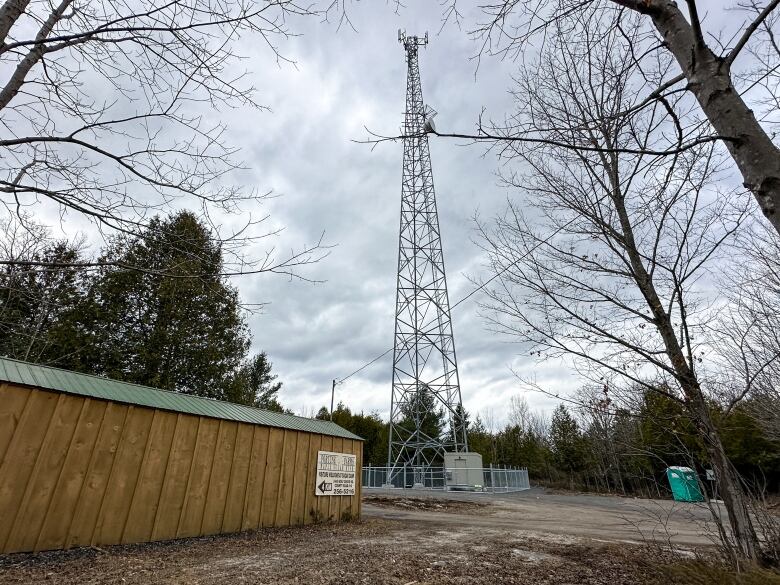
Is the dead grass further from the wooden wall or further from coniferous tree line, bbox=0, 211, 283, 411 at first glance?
coniferous tree line, bbox=0, 211, 283, 411

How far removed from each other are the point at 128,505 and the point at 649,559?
7.25 m

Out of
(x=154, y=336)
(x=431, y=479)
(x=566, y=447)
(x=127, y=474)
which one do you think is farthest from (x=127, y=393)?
(x=566, y=447)

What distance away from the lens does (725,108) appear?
6.24ft

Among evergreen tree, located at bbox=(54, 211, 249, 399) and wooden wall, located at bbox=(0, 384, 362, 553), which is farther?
evergreen tree, located at bbox=(54, 211, 249, 399)

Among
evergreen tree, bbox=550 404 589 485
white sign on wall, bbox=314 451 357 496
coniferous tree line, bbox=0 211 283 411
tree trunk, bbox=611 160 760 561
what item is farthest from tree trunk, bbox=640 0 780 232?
evergreen tree, bbox=550 404 589 485

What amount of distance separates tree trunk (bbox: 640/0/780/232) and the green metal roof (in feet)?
24.9

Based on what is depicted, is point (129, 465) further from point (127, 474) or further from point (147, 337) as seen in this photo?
point (147, 337)

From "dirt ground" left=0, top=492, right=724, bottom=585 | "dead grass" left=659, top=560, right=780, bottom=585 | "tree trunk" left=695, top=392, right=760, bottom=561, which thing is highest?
"tree trunk" left=695, top=392, right=760, bottom=561

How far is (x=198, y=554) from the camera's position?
551 cm

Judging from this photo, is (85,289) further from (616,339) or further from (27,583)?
(616,339)

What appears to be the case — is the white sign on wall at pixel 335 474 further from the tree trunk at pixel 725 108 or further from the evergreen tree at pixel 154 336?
the tree trunk at pixel 725 108

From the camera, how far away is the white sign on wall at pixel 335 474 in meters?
9.30

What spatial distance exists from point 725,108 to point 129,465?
7865 millimetres

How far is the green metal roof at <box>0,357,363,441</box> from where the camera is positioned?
570 cm
